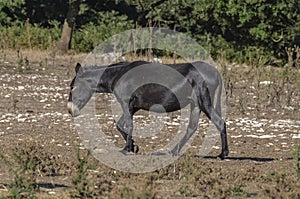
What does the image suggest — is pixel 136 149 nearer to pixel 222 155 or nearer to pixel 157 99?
pixel 157 99

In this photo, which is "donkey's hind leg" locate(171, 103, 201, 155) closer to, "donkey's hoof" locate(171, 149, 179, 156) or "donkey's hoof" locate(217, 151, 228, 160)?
"donkey's hoof" locate(171, 149, 179, 156)

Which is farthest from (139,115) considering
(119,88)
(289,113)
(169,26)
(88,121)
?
(169,26)

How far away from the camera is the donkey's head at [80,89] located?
12.2 m

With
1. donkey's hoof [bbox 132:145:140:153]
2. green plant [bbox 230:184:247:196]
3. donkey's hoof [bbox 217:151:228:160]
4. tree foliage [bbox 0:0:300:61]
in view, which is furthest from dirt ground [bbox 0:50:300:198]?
tree foliage [bbox 0:0:300:61]

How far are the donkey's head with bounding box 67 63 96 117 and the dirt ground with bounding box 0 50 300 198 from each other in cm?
51

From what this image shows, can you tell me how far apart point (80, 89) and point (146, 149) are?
1.44 m

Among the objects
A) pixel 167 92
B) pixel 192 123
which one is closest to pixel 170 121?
pixel 192 123

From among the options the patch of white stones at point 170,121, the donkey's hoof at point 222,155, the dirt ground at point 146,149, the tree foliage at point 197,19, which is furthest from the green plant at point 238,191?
the tree foliage at point 197,19

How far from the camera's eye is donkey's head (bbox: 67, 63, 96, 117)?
12195 millimetres

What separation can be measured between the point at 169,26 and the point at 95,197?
30990mm

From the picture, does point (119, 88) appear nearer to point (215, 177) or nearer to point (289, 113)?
point (215, 177)

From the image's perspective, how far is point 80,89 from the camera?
12.3 meters

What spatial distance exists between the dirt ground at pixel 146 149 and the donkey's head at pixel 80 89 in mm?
508

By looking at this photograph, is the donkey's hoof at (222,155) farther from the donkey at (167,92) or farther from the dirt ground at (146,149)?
the dirt ground at (146,149)
